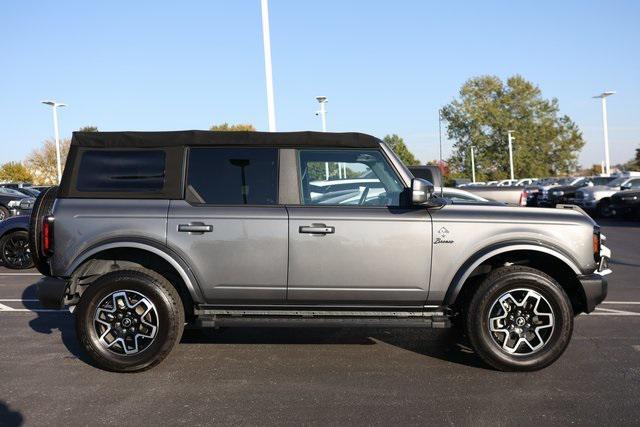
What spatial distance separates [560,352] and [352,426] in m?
2.05

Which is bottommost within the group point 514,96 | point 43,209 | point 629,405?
point 629,405

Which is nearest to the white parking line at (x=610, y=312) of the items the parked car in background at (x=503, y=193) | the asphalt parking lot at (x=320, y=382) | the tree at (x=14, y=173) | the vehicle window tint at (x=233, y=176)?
the asphalt parking lot at (x=320, y=382)

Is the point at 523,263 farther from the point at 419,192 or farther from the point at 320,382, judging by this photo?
the point at 320,382

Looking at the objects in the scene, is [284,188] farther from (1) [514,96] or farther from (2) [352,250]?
(1) [514,96]

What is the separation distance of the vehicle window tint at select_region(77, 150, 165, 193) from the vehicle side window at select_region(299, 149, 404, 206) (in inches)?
49.6

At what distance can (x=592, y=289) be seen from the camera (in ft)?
15.3

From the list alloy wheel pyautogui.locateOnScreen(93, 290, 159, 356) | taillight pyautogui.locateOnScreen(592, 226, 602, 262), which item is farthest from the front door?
taillight pyautogui.locateOnScreen(592, 226, 602, 262)

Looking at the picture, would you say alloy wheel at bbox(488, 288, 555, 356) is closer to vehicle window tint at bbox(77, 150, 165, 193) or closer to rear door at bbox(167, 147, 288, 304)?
rear door at bbox(167, 147, 288, 304)

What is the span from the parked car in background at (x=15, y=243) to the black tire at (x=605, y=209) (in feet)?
63.9

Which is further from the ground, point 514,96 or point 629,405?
point 514,96

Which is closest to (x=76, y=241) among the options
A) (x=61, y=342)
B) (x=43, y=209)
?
(x=43, y=209)

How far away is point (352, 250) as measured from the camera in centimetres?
463

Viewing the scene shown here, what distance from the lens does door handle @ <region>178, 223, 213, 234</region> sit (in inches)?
183

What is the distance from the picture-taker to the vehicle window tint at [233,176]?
4805 mm
